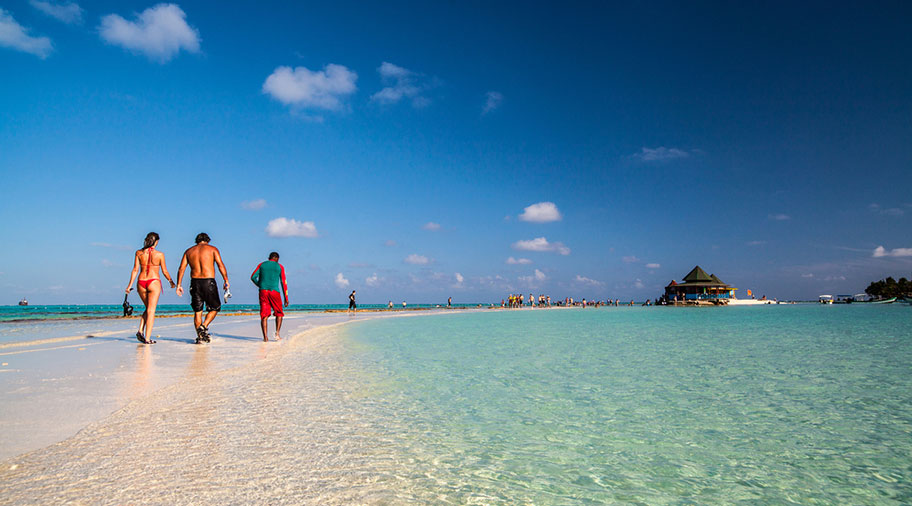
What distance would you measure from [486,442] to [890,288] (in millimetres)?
202063

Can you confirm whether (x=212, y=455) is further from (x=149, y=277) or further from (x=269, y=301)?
(x=269, y=301)

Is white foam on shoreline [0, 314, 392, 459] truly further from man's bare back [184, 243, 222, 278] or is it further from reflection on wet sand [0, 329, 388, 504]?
man's bare back [184, 243, 222, 278]

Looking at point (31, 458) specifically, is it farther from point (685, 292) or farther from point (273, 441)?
point (685, 292)

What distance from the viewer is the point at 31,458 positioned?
2.99 metres

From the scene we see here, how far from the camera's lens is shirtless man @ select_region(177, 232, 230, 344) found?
33.6 ft

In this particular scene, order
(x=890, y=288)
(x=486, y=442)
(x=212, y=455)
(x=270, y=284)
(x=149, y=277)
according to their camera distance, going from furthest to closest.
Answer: (x=890, y=288), (x=270, y=284), (x=149, y=277), (x=486, y=442), (x=212, y=455)

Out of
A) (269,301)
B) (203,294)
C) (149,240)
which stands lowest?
(269,301)

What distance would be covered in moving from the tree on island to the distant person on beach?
186m

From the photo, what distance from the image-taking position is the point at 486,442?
3.75 metres

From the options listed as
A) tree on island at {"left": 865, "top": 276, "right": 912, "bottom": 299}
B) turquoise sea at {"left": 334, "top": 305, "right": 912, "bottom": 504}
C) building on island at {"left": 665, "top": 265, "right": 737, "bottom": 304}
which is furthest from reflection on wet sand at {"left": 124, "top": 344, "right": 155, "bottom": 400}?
tree on island at {"left": 865, "top": 276, "right": 912, "bottom": 299}

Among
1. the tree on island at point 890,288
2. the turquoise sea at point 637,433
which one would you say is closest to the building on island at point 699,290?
the tree on island at point 890,288

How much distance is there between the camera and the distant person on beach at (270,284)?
38.0 ft

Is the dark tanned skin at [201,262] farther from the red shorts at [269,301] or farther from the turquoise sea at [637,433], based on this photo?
the turquoise sea at [637,433]

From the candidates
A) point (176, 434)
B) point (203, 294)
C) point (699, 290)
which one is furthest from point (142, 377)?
point (699, 290)
